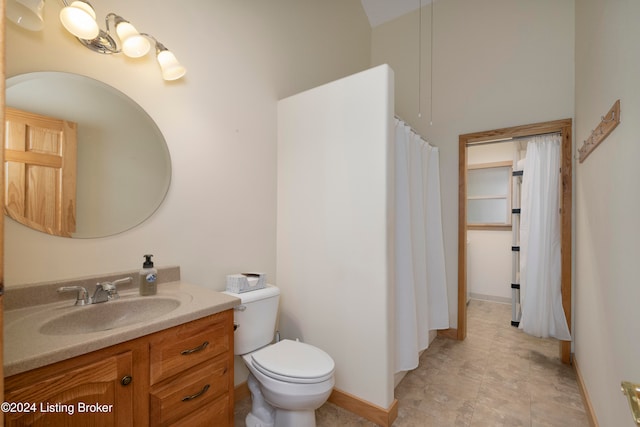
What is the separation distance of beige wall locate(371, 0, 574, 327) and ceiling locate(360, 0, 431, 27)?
0.25 ft

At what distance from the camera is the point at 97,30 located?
48.2 inches

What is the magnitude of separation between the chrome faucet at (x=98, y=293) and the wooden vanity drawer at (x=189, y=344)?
16.6 inches

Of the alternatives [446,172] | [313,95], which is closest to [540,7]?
[446,172]

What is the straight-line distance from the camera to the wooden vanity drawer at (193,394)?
1034 mm

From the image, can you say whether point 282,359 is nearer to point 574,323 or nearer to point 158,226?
point 158,226

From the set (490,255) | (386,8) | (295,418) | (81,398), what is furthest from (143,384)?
(490,255)

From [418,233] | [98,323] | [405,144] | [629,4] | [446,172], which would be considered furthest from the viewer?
[446,172]

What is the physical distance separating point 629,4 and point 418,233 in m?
1.50

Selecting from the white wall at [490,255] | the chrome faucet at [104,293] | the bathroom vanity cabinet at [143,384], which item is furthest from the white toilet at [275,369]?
the white wall at [490,255]

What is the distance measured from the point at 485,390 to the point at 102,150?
282 centimetres

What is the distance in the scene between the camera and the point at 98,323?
47.1 inches

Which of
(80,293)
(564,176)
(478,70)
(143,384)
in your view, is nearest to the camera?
(143,384)

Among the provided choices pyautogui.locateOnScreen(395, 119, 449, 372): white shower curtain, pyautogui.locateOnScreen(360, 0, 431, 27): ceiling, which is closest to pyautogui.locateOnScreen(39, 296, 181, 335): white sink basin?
pyautogui.locateOnScreen(395, 119, 449, 372): white shower curtain

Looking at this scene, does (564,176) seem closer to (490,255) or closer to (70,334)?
(490,255)
